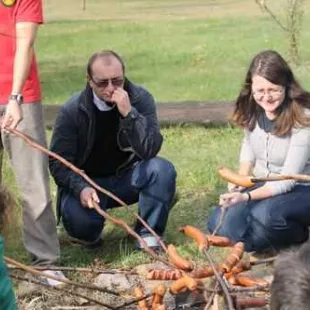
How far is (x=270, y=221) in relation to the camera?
4938 mm

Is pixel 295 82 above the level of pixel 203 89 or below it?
above

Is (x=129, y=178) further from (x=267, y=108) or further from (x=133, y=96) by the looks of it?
(x=267, y=108)

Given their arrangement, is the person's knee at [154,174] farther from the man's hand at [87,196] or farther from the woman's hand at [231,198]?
the woman's hand at [231,198]

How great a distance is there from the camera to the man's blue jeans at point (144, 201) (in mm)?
5234

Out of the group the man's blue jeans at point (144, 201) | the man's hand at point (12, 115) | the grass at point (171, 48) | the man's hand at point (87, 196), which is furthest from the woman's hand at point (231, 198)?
the grass at point (171, 48)

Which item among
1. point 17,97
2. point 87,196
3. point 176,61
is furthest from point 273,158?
point 176,61

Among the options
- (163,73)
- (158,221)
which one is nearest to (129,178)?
(158,221)

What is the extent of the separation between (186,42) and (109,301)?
48.6ft

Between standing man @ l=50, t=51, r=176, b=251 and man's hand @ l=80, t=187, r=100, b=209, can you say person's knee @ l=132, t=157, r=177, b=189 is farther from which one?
man's hand @ l=80, t=187, r=100, b=209

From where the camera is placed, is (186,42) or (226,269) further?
(186,42)

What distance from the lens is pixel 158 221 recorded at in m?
5.27

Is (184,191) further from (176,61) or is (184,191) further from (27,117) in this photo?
(176,61)

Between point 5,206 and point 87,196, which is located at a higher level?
point 5,206

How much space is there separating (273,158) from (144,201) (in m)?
0.77
